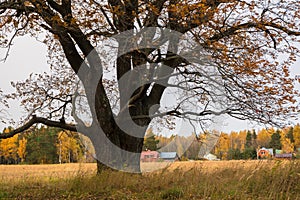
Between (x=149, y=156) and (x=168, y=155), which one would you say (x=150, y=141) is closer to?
(x=149, y=156)

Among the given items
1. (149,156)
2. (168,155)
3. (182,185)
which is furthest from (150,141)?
(182,185)

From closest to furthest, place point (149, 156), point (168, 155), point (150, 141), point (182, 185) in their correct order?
1. point (182, 185)
2. point (168, 155)
3. point (149, 156)
4. point (150, 141)

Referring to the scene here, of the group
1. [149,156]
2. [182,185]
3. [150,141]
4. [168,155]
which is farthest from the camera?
[150,141]

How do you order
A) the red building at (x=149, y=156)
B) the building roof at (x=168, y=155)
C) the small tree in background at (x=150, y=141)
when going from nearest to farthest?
the building roof at (x=168, y=155) → the red building at (x=149, y=156) → the small tree in background at (x=150, y=141)

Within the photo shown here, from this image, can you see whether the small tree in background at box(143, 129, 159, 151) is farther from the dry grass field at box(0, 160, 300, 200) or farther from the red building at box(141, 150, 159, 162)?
the dry grass field at box(0, 160, 300, 200)

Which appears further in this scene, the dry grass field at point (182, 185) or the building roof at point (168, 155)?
the building roof at point (168, 155)

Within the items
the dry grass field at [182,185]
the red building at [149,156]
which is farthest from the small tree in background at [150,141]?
the dry grass field at [182,185]

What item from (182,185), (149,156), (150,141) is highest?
(150,141)

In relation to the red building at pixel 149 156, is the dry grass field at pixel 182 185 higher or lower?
lower

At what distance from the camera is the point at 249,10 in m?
10.0

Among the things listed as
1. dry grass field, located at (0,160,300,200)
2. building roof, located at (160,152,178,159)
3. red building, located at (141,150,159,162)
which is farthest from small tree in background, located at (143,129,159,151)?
dry grass field, located at (0,160,300,200)

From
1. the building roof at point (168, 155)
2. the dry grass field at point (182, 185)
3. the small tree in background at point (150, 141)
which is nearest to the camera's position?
the dry grass field at point (182, 185)

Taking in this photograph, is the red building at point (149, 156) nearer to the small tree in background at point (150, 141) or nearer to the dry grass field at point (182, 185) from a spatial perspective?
the small tree in background at point (150, 141)

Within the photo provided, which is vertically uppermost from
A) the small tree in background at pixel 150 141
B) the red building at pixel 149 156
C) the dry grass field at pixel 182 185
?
the small tree in background at pixel 150 141
